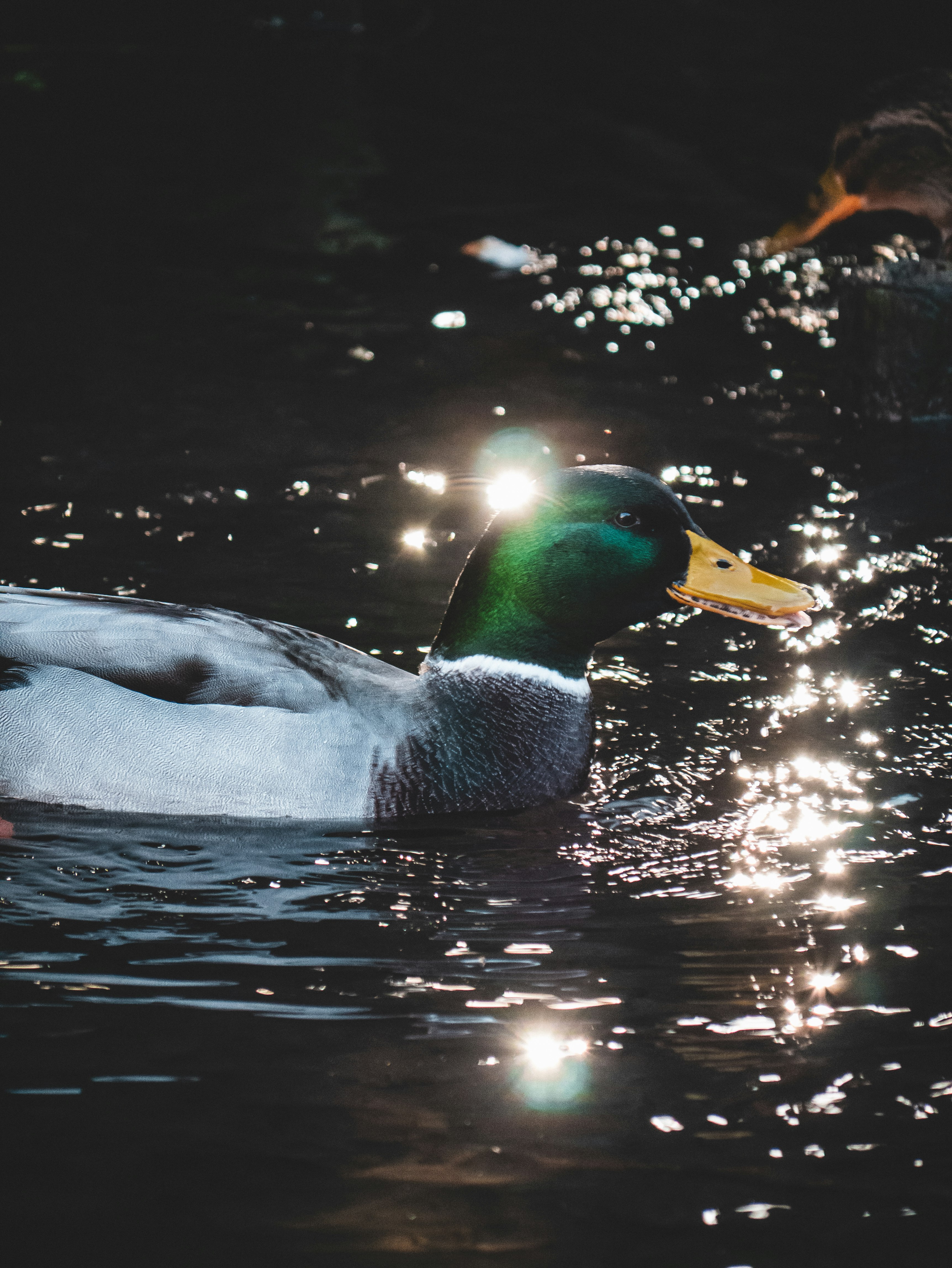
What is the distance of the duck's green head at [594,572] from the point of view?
4438mm

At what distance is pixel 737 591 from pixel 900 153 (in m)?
5.11

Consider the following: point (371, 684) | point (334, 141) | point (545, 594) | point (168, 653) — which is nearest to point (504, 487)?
point (545, 594)

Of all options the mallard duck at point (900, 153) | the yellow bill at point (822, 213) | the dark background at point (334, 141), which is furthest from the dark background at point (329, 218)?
the mallard duck at point (900, 153)

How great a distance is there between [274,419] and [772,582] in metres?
3.98

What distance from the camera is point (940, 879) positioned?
4160 millimetres

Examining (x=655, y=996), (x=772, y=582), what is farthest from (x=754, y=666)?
(x=655, y=996)

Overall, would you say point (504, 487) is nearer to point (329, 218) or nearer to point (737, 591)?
point (737, 591)

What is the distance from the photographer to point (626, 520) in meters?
4.43

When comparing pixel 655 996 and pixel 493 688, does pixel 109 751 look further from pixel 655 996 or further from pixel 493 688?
pixel 655 996

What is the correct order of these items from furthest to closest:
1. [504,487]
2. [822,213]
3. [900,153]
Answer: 1. [822,213]
2. [900,153]
3. [504,487]

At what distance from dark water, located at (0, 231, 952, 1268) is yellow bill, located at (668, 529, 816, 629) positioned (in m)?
0.58

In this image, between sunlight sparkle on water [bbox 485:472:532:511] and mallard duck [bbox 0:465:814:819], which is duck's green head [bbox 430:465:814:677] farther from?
sunlight sparkle on water [bbox 485:472:532:511]

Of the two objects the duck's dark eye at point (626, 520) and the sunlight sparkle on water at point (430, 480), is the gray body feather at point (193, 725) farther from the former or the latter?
the sunlight sparkle on water at point (430, 480)

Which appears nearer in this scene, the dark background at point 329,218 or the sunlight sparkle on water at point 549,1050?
the sunlight sparkle on water at point 549,1050
